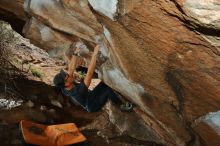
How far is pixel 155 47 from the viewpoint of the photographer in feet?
12.8

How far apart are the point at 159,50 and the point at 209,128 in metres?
1.30

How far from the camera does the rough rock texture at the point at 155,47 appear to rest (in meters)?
3.31

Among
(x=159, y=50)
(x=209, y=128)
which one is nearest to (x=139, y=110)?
(x=209, y=128)

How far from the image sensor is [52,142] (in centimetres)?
538

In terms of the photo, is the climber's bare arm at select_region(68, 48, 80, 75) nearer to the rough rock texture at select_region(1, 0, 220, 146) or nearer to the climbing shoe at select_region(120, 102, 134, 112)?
the rough rock texture at select_region(1, 0, 220, 146)

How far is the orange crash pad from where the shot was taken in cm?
526

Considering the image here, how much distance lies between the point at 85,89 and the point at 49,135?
95 centimetres

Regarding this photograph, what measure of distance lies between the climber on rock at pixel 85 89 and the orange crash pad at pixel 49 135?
538mm

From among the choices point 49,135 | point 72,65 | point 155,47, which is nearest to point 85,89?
point 72,65

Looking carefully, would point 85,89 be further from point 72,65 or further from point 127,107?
point 127,107

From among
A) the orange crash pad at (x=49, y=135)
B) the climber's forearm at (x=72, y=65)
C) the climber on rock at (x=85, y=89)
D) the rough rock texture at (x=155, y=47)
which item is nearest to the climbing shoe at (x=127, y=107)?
the climber on rock at (x=85, y=89)

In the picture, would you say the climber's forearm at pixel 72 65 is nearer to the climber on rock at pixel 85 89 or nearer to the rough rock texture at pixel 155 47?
the climber on rock at pixel 85 89

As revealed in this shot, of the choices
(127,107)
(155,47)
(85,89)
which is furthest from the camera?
(127,107)

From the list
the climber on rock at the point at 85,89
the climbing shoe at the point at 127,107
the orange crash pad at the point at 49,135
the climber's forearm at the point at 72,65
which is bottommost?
the orange crash pad at the point at 49,135
